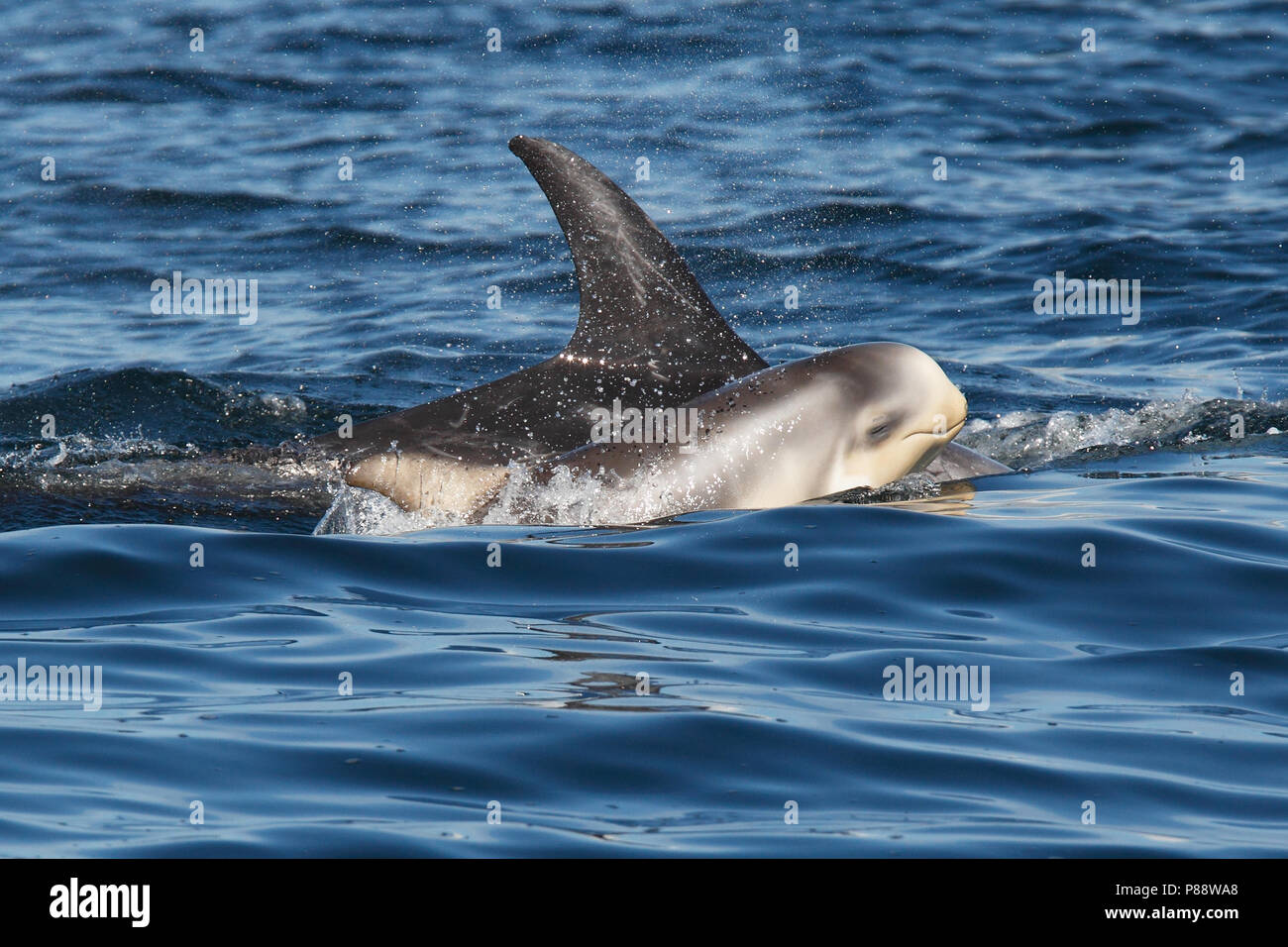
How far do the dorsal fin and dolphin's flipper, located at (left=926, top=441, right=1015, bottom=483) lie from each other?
1.28 m

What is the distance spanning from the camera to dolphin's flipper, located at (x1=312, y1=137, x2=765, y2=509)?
9.19 meters

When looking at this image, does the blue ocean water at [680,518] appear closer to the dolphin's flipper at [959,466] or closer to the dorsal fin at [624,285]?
the dolphin's flipper at [959,466]

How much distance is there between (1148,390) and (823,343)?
358 centimetres

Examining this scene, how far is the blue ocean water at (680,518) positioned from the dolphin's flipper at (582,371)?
1.91 ft

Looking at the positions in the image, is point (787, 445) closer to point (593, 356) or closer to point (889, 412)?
point (889, 412)

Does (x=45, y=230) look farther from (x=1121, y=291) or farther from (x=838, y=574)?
(x=838, y=574)

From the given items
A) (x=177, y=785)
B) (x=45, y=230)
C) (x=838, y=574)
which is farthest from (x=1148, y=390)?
(x=45, y=230)

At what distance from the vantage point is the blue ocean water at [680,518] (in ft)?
16.2

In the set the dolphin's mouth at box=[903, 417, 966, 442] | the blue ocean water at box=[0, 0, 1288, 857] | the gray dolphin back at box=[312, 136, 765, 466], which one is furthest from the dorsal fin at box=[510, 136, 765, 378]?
the blue ocean water at box=[0, 0, 1288, 857]

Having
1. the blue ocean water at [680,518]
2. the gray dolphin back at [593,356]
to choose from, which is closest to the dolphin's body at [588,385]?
the gray dolphin back at [593,356]

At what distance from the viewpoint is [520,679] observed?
5.91 metres

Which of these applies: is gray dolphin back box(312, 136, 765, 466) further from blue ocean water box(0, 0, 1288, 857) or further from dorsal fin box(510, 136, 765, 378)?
blue ocean water box(0, 0, 1288, 857)

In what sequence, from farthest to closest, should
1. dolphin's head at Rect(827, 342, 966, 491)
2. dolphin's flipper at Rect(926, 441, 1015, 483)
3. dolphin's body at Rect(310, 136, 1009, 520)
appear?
dolphin's flipper at Rect(926, 441, 1015, 483) → dolphin's body at Rect(310, 136, 1009, 520) → dolphin's head at Rect(827, 342, 966, 491)

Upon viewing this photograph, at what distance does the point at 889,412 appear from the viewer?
343 inches
